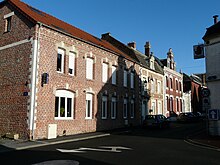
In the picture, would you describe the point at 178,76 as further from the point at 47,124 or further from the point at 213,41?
the point at 47,124

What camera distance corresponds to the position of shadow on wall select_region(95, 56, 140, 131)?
20.9 metres

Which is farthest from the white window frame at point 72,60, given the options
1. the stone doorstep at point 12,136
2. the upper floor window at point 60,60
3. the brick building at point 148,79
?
the brick building at point 148,79


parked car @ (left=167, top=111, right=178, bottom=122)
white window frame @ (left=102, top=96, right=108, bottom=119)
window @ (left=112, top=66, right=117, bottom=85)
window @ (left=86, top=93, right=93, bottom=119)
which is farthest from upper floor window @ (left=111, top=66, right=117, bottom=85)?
parked car @ (left=167, top=111, right=178, bottom=122)

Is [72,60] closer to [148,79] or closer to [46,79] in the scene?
[46,79]

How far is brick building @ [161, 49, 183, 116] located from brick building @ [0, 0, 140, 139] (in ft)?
55.9

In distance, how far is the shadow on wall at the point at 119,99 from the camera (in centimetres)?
2086

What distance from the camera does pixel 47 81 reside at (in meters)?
14.9

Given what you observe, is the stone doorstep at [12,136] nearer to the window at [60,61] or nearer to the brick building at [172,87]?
the window at [60,61]

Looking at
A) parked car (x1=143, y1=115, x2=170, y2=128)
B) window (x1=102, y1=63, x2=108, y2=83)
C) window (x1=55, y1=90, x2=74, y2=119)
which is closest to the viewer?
window (x1=55, y1=90, x2=74, y2=119)

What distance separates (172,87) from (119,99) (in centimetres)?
1777

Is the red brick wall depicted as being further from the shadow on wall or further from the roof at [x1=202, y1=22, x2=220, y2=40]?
the roof at [x1=202, y1=22, x2=220, y2=40]

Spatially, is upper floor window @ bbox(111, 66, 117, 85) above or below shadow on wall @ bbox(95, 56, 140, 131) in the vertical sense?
above

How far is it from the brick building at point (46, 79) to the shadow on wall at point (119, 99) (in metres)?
0.14

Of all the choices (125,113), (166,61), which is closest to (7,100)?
(125,113)
